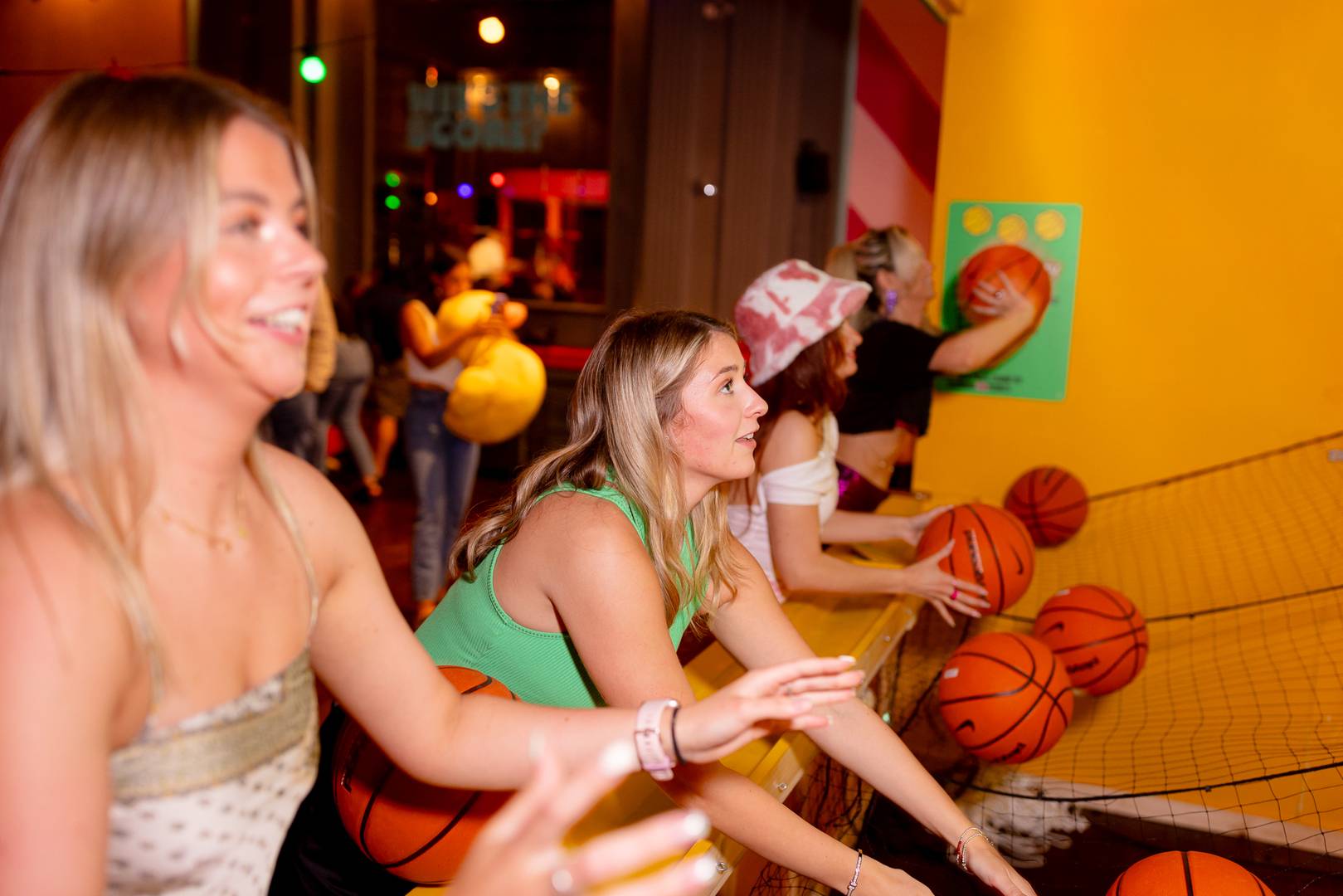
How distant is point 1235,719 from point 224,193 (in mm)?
3408

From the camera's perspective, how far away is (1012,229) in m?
3.85

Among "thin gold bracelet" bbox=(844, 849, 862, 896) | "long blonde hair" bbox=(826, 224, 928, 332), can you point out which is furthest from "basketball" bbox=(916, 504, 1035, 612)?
"thin gold bracelet" bbox=(844, 849, 862, 896)

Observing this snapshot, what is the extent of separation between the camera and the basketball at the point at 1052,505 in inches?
147

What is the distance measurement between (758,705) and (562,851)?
34 cm

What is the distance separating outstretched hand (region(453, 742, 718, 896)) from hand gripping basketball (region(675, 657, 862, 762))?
0.96 ft

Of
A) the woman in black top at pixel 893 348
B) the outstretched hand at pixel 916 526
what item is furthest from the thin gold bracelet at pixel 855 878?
the woman in black top at pixel 893 348

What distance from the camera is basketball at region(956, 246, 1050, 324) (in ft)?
12.1

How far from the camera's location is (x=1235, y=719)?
11.0 feet

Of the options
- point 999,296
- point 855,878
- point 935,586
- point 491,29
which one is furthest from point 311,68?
point 855,878

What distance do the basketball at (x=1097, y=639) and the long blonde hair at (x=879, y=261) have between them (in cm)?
110

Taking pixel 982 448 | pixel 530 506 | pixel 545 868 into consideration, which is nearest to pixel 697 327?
pixel 530 506

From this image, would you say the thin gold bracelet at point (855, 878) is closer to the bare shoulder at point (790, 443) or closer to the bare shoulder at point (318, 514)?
the bare shoulder at point (318, 514)

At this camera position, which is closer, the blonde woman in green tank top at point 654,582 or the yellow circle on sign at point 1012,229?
the blonde woman in green tank top at point 654,582

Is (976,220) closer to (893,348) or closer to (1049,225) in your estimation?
(1049,225)
